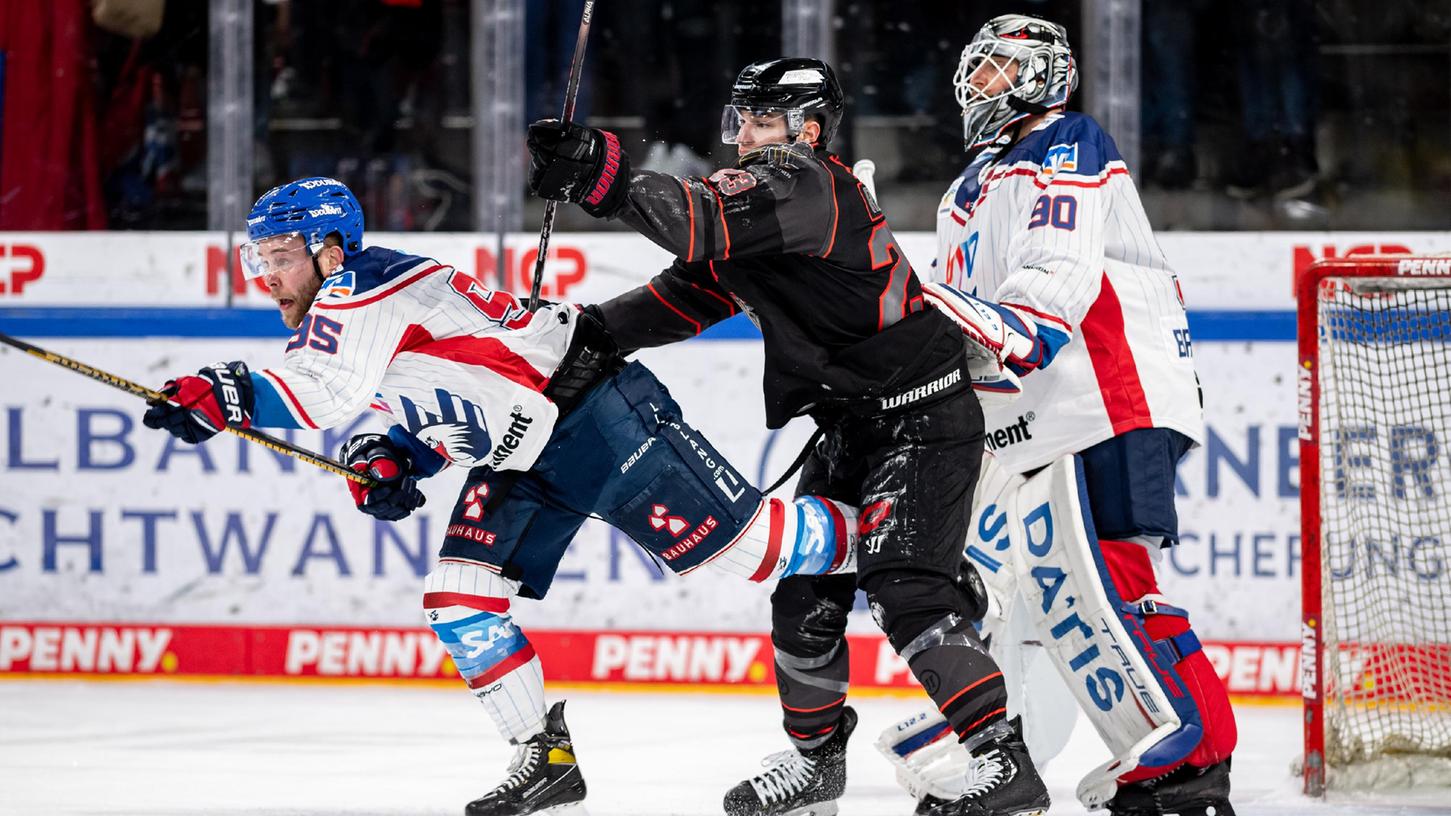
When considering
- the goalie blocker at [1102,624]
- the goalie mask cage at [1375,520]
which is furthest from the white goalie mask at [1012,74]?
the goalie mask cage at [1375,520]

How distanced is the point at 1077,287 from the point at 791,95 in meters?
0.57

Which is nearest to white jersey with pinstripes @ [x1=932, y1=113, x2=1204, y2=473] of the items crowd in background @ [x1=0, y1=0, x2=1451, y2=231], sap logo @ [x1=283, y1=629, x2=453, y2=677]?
crowd in background @ [x1=0, y1=0, x2=1451, y2=231]

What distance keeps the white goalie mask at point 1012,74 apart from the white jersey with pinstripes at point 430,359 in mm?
833

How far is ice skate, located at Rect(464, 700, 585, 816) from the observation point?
3.11m

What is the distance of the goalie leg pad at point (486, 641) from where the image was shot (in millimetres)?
3117

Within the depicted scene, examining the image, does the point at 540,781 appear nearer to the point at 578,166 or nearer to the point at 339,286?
the point at 339,286

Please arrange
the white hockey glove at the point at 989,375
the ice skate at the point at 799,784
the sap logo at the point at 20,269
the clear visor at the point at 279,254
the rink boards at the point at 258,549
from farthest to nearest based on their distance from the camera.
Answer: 1. the sap logo at the point at 20,269
2. the rink boards at the point at 258,549
3. the ice skate at the point at 799,784
4. the white hockey glove at the point at 989,375
5. the clear visor at the point at 279,254

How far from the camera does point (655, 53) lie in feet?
18.0

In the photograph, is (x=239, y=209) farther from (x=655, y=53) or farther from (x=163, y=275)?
(x=655, y=53)

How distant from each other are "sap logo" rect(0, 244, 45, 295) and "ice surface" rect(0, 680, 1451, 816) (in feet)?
3.66

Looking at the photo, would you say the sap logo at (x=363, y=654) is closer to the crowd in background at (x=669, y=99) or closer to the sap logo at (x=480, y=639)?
the crowd in background at (x=669, y=99)

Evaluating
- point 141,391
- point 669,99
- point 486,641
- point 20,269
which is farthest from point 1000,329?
point 20,269

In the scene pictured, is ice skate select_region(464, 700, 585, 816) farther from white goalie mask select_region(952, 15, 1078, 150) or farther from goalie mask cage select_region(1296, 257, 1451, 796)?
goalie mask cage select_region(1296, 257, 1451, 796)

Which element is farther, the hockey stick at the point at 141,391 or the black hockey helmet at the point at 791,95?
the black hockey helmet at the point at 791,95
